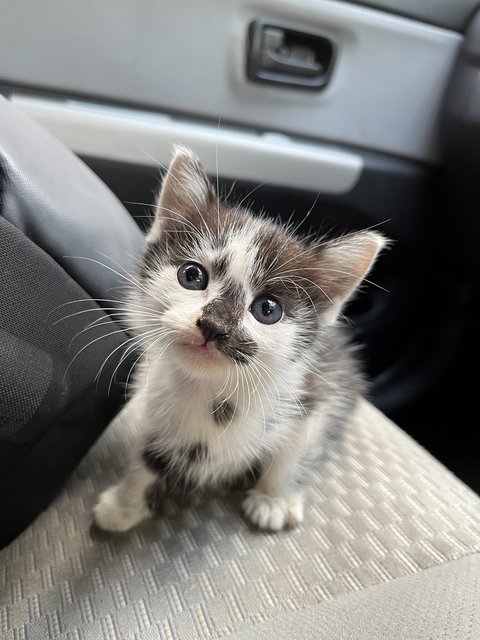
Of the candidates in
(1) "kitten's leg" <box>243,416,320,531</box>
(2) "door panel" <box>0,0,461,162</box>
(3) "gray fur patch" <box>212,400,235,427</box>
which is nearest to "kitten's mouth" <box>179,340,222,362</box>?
(3) "gray fur patch" <box>212,400,235,427</box>

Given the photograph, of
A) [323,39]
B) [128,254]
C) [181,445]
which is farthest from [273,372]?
[323,39]

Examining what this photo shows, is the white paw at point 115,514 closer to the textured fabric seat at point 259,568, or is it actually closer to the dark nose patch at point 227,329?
the textured fabric seat at point 259,568

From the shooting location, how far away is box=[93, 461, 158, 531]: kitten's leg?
0.77m

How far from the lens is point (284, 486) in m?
0.88

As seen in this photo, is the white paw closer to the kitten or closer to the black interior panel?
the kitten

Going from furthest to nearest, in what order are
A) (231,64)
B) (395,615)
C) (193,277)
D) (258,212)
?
(231,64) → (258,212) → (193,277) → (395,615)

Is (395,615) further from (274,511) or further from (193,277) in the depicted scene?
(193,277)

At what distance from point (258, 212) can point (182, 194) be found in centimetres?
36

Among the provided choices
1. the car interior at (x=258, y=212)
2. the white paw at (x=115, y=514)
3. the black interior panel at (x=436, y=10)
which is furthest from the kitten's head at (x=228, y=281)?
the black interior panel at (x=436, y=10)

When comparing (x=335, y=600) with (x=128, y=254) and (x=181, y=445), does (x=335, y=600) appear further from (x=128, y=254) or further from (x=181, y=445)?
(x=128, y=254)

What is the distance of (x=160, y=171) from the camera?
1273 millimetres

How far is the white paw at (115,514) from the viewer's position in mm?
765

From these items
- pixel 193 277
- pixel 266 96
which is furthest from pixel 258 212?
pixel 193 277

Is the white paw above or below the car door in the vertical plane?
below
